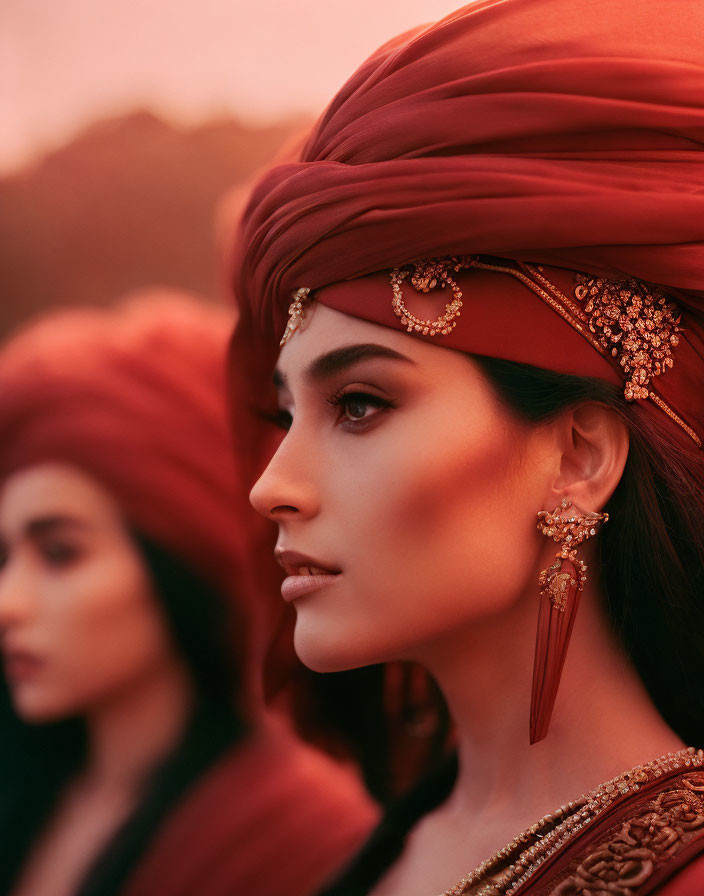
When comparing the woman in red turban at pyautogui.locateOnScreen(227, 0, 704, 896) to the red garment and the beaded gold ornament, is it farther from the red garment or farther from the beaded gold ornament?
the red garment

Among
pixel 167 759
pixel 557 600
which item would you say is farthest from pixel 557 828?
pixel 167 759

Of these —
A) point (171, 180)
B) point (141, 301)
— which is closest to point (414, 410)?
point (141, 301)

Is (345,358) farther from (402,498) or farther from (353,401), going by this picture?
(402,498)

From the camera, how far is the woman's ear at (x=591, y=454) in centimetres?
109

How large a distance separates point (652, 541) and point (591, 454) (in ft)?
0.37

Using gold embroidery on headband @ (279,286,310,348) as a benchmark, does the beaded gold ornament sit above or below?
below

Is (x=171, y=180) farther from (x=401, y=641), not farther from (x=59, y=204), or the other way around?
(x=401, y=641)

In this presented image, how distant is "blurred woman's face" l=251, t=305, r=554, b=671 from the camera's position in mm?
1067

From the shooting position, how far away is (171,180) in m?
2.60

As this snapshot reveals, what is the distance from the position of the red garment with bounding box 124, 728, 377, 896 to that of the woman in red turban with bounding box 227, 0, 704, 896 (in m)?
0.60

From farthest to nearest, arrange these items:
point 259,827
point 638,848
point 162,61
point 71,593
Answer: point 162,61
point 71,593
point 259,827
point 638,848

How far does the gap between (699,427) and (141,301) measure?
59.1 inches

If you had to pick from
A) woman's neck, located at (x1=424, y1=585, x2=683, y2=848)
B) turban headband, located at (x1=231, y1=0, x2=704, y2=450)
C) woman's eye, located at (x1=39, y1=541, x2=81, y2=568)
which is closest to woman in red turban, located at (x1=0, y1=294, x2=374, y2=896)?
woman's eye, located at (x1=39, y1=541, x2=81, y2=568)

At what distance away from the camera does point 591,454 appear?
43.7 inches
